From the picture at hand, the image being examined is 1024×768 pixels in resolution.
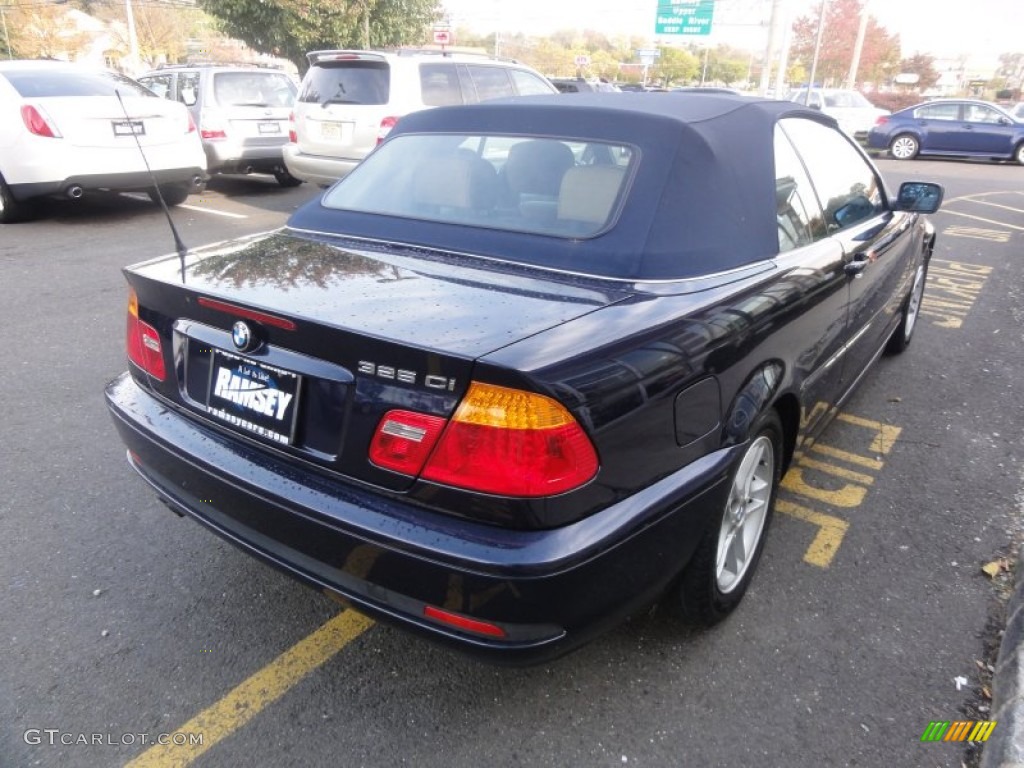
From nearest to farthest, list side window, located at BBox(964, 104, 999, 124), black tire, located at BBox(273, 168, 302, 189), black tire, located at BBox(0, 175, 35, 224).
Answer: black tire, located at BBox(0, 175, 35, 224) < black tire, located at BBox(273, 168, 302, 189) < side window, located at BBox(964, 104, 999, 124)

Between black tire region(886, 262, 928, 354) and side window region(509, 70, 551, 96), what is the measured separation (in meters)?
5.45

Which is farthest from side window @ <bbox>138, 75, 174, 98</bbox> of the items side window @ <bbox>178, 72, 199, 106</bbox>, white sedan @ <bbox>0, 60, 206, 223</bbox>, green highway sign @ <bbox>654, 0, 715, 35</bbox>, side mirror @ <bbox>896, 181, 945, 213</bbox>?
green highway sign @ <bbox>654, 0, 715, 35</bbox>

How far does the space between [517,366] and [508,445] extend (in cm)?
18

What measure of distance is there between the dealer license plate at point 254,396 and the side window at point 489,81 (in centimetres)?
722

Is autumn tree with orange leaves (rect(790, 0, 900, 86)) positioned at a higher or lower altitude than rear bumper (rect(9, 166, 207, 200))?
higher

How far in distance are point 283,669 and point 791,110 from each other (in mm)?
2883

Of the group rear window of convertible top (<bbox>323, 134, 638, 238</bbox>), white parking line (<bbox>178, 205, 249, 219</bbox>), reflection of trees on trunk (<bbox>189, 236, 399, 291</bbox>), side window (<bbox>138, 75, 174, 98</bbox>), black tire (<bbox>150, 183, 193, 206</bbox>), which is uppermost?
side window (<bbox>138, 75, 174, 98</bbox>)

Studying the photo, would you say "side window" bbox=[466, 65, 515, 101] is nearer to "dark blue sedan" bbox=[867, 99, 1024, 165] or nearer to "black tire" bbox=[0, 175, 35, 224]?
"black tire" bbox=[0, 175, 35, 224]

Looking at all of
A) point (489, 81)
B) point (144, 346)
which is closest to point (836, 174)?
point (144, 346)

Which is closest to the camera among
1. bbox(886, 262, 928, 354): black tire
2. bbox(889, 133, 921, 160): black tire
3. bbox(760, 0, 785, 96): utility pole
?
bbox(886, 262, 928, 354): black tire

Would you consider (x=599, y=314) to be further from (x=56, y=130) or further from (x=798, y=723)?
(x=56, y=130)

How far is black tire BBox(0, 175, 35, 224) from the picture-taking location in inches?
317

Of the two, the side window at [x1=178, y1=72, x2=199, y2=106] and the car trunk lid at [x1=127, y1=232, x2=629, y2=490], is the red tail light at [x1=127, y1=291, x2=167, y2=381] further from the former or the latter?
the side window at [x1=178, y1=72, x2=199, y2=106]

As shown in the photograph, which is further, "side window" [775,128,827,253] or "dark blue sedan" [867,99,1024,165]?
"dark blue sedan" [867,99,1024,165]
